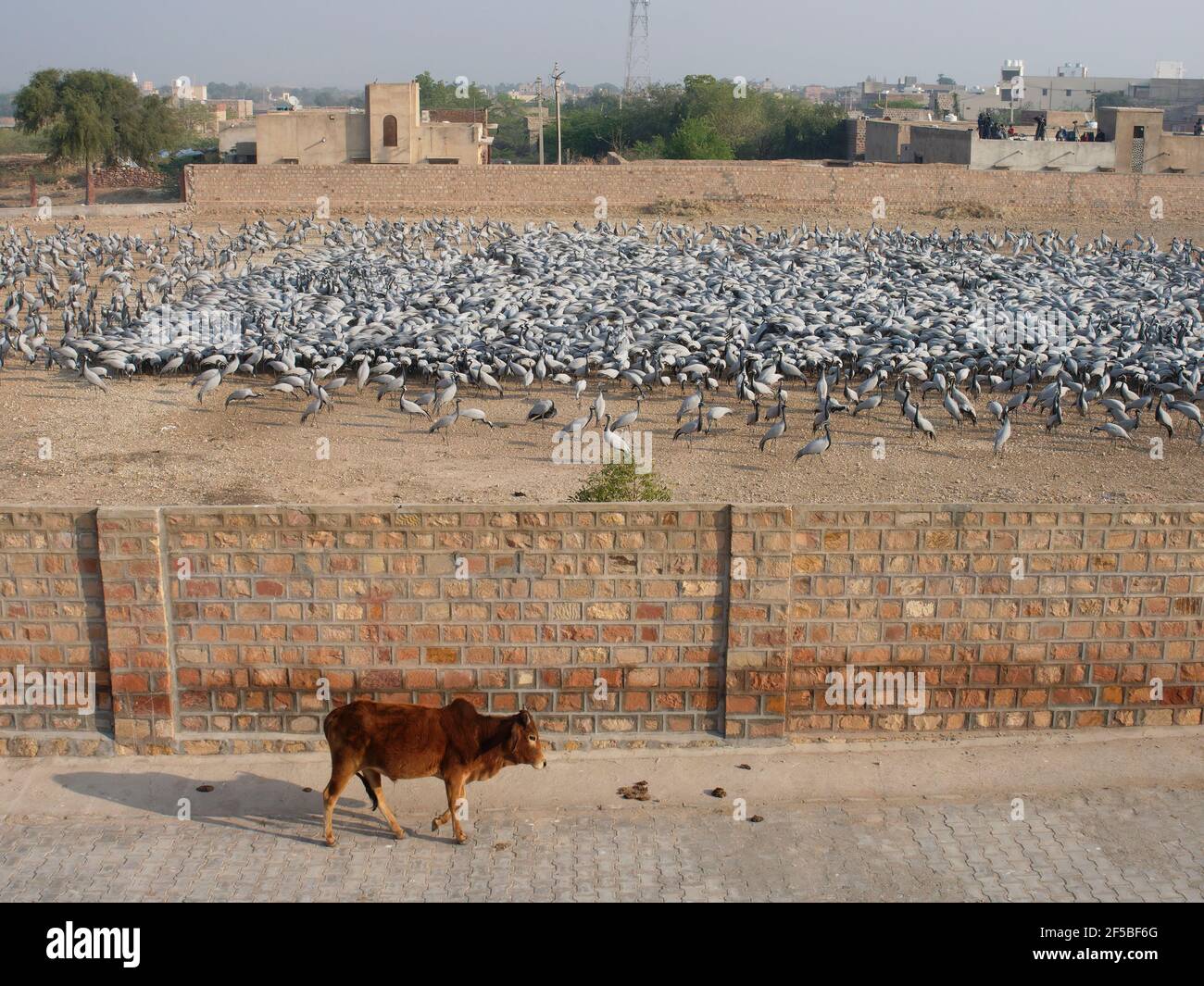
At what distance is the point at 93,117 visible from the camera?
140 ft

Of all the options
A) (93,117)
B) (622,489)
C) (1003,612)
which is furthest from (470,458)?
(93,117)

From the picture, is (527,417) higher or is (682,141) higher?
(682,141)

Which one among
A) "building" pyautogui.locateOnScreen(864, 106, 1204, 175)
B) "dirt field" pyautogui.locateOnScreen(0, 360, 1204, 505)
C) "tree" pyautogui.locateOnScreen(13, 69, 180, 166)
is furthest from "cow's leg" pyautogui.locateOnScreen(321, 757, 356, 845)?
"tree" pyautogui.locateOnScreen(13, 69, 180, 166)

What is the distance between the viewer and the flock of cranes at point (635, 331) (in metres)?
15.3

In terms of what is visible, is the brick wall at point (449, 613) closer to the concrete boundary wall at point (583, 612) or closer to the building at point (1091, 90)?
the concrete boundary wall at point (583, 612)

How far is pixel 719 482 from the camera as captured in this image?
41.9 feet

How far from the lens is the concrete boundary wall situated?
6746 millimetres

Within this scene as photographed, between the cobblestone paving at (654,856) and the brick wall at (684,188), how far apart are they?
27.6m

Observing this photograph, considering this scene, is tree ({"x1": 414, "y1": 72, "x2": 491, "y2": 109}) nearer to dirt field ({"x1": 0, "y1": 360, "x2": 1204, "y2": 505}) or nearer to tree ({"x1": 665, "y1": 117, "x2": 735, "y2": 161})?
tree ({"x1": 665, "y1": 117, "x2": 735, "y2": 161})

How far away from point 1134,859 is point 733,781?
6.09 feet

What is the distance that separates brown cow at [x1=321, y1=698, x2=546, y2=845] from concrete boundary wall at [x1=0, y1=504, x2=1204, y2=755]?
83cm

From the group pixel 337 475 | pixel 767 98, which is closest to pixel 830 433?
pixel 337 475
